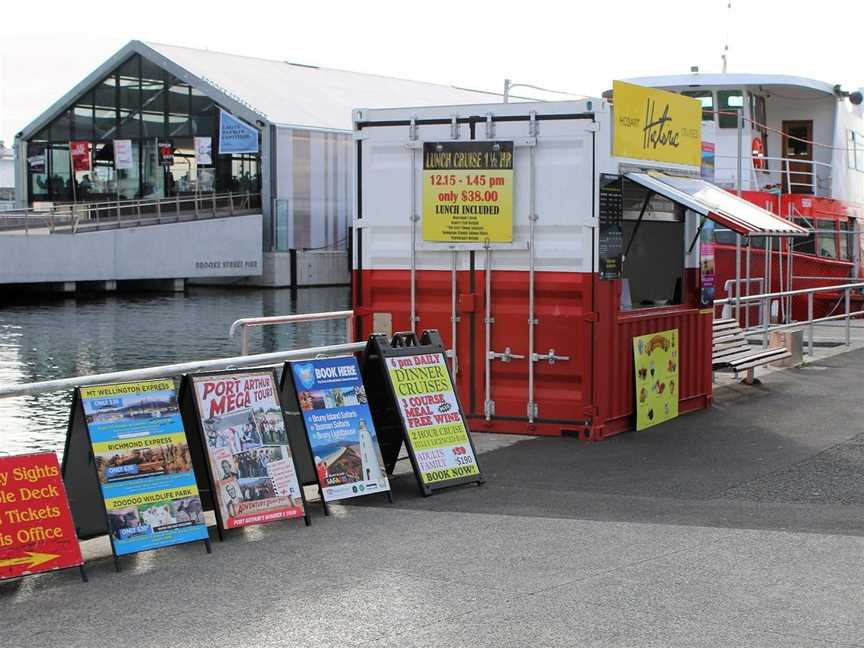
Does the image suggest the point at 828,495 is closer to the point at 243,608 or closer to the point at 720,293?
the point at 243,608

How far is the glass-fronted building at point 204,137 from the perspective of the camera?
5003 cm

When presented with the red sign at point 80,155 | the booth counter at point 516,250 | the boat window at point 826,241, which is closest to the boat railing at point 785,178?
the boat window at point 826,241

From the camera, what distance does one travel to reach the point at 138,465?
7477mm

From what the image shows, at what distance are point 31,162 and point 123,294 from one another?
51.5 feet

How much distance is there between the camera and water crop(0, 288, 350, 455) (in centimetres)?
1555

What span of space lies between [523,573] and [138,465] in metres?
2.30

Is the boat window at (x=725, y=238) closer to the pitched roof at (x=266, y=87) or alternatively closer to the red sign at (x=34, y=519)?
the red sign at (x=34, y=519)

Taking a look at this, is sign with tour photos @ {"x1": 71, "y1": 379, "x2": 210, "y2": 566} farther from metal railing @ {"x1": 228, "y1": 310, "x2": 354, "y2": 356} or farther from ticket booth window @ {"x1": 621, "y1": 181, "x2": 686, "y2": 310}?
ticket booth window @ {"x1": 621, "y1": 181, "x2": 686, "y2": 310}

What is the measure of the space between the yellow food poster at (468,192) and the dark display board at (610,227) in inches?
32.0

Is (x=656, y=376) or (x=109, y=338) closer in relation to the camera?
Answer: (x=656, y=376)

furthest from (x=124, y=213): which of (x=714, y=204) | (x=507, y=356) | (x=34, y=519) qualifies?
(x=34, y=519)

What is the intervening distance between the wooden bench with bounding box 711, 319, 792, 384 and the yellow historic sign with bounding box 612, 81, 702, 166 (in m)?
Answer: 2.51

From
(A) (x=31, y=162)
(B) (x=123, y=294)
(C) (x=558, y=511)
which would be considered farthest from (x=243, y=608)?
(A) (x=31, y=162)

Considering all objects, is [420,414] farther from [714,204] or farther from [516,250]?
[714,204]
